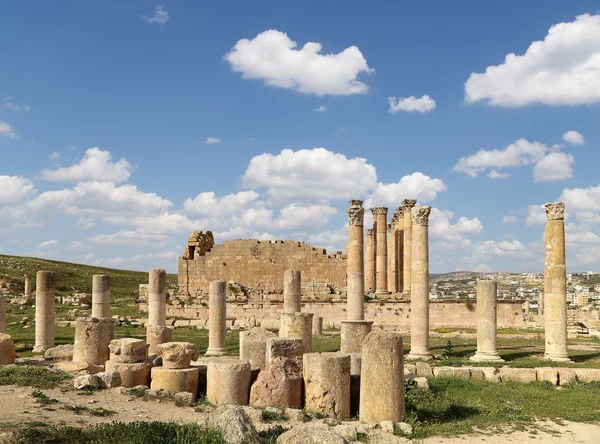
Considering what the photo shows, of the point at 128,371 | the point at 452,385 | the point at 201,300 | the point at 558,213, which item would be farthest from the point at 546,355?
the point at 201,300

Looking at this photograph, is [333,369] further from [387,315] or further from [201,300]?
[201,300]

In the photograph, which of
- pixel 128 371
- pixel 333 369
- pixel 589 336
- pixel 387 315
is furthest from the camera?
pixel 387 315

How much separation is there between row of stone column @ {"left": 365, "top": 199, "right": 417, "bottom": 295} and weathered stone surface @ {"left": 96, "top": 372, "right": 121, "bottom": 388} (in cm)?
2293

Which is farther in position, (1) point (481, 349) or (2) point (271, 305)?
(2) point (271, 305)

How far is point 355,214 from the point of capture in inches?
989

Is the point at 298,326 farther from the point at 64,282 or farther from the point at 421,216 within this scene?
the point at 64,282

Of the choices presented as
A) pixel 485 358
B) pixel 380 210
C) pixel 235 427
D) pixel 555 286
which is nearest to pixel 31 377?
pixel 235 427

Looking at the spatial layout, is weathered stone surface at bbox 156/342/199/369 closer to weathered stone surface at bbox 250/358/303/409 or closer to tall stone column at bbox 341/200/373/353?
weathered stone surface at bbox 250/358/303/409

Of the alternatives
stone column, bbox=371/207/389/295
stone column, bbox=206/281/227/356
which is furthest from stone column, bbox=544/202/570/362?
stone column, bbox=371/207/389/295

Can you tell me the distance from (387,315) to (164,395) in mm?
23018

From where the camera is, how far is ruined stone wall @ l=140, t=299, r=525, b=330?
33.5 m

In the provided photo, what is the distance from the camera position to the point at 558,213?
20000 millimetres

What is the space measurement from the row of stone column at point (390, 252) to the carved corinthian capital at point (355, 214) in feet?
30.2

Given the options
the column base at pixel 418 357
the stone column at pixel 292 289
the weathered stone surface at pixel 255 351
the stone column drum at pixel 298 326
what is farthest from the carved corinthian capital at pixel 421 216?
the weathered stone surface at pixel 255 351
